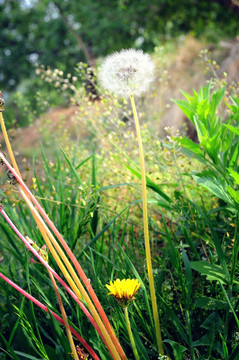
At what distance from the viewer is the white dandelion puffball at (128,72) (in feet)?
3.39

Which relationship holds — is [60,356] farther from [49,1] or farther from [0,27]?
[0,27]

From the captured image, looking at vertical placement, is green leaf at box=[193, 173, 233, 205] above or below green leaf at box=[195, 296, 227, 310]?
above

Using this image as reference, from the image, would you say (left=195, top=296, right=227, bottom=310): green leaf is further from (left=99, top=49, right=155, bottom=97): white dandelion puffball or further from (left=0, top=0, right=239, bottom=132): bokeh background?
(left=0, top=0, right=239, bottom=132): bokeh background

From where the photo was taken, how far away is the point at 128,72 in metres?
1.03

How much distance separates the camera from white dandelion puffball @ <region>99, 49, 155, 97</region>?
1.03 m

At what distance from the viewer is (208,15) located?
10.2 meters

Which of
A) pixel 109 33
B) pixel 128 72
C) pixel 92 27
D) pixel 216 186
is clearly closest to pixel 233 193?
pixel 216 186

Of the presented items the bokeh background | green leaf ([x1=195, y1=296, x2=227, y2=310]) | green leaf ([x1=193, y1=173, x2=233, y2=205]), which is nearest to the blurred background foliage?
the bokeh background

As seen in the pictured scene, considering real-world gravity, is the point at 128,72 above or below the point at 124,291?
above

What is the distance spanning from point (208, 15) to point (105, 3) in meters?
3.04

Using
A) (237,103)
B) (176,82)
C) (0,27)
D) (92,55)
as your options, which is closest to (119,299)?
(237,103)

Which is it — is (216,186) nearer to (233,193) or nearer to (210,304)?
(233,193)

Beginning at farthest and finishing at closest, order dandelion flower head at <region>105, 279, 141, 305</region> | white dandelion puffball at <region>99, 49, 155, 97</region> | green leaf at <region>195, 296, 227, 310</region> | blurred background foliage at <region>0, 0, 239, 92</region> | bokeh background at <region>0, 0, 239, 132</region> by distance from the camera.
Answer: blurred background foliage at <region>0, 0, 239, 92</region>
bokeh background at <region>0, 0, 239, 132</region>
green leaf at <region>195, 296, 227, 310</region>
white dandelion puffball at <region>99, 49, 155, 97</region>
dandelion flower head at <region>105, 279, 141, 305</region>

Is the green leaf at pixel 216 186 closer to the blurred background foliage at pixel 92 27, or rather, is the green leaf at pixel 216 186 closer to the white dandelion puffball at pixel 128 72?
the white dandelion puffball at pixel 128 72
